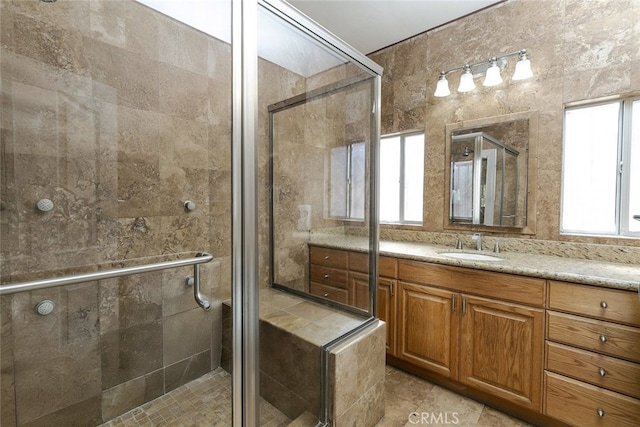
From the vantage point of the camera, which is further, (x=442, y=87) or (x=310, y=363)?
(x=442, y=87)

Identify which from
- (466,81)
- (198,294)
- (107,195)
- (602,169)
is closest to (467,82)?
(466,81)

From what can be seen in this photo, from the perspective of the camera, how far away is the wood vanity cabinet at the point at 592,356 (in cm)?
126

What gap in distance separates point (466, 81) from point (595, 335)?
1.75 m

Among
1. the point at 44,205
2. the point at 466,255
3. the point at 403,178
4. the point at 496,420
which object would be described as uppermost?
the point at 403,178

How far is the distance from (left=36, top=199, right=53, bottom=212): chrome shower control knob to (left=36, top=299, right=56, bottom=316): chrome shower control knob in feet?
1.31

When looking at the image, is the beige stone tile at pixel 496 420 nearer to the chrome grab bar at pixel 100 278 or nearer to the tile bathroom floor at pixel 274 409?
the tile bathroom floor at pixel 274 409

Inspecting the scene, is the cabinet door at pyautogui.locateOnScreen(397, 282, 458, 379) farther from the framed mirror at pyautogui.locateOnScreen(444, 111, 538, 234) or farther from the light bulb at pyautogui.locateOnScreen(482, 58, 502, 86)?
the light bulb at pyautogui.locateOnScreen(482, 58, 502, 86)

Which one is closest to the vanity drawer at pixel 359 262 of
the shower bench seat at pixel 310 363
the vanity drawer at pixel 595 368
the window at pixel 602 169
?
the shower bench seat at pixel 310 363

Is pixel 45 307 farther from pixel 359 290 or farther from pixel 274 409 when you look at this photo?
pixel 359 290

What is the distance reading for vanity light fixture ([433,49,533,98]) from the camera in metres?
1.88

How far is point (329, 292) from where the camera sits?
180 centimetres

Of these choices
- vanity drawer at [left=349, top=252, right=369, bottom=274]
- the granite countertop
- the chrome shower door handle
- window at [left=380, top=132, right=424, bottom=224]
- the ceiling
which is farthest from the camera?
window at [left=380, top=132, right=424, bottom=224]

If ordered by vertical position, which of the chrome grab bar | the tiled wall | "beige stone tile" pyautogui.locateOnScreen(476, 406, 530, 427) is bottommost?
"beige stone tile" pyautogui.locateOnScreen(476, 406, 530, 427)

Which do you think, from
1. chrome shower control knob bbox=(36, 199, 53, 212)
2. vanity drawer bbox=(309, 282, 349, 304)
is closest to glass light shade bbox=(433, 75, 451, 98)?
vanity drawer bbox=(309, 282, 349, 304)
